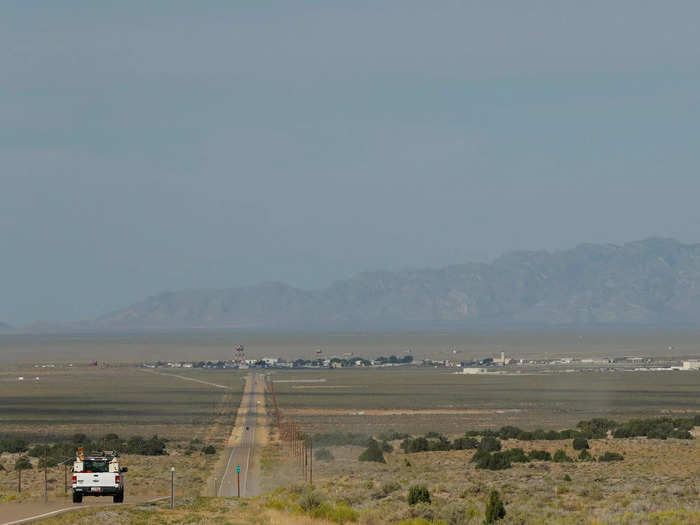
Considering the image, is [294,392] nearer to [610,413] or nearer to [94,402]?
[94,402]

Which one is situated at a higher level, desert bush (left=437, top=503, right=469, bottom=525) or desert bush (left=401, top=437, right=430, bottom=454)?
desert bush (left=437, top=503, right=469, bottom=525)

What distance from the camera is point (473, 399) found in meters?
128

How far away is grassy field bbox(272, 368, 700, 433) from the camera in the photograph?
318 ft

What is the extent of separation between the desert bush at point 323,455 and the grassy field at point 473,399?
18.6 metres

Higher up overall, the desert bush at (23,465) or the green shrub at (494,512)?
the green shrub at (494,512)

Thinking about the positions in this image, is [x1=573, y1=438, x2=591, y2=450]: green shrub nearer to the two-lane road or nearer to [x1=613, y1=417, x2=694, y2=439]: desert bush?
[x1=613, y1=417, x2=694, y2=439]: desert bush

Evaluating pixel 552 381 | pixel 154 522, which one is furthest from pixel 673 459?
pixel 552 381

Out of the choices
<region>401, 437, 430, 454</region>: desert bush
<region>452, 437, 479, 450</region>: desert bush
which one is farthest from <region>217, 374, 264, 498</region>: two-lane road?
<region>452, 437, 479, 450</region>: desert bush

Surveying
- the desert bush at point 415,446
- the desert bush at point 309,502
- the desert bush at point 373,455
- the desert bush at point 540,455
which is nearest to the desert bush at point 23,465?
the desert bush at point 373,455

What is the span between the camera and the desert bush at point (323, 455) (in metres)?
63.2

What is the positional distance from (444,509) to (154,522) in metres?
7.93

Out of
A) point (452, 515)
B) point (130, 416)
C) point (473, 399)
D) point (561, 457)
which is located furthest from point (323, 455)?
point (473, 399)

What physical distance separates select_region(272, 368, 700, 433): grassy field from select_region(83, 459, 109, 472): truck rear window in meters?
46.5

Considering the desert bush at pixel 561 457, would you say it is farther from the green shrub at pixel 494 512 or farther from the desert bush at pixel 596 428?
the green shrub at pixel 494 512
